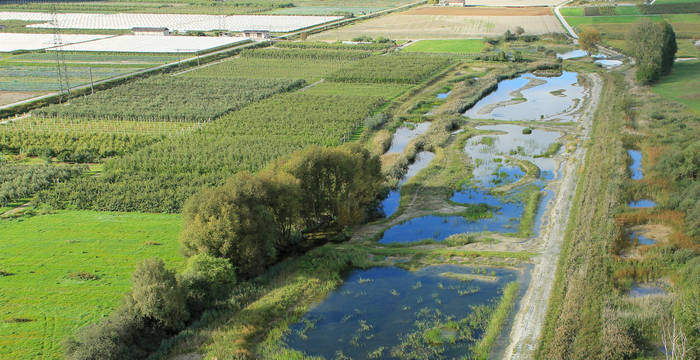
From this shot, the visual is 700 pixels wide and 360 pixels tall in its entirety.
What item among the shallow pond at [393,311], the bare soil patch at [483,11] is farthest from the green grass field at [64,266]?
the bare soil patch at [483,11]

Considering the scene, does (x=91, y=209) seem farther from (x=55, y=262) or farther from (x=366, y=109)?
(x=366, y=109)

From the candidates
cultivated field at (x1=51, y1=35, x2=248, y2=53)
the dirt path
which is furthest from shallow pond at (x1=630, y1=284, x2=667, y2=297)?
cultivated field at (x1=51, y1=35, x2=248, y2=53)

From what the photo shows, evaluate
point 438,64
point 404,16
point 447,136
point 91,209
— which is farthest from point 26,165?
point 404,16

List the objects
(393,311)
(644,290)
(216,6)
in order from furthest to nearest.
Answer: (216,6) → (644,290) → (393,311)

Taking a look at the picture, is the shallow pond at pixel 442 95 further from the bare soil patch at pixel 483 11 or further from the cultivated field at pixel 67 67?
the bare soil patch at pixel 483 11

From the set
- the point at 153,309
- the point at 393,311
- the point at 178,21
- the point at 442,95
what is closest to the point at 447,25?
the point at 178,21

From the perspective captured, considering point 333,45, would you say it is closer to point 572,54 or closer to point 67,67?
point 572,54
